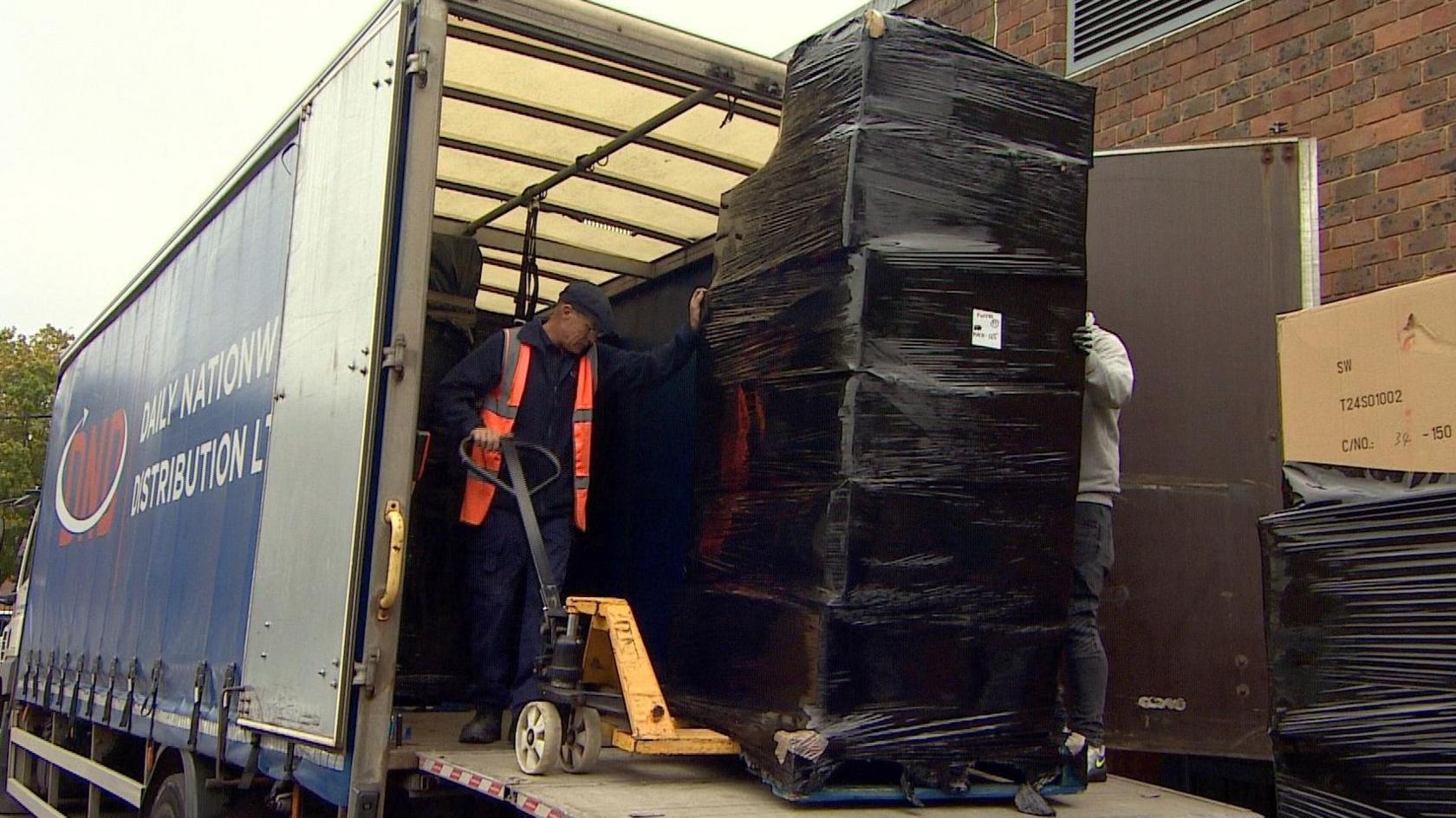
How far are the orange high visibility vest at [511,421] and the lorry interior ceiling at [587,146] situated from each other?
0.85 m

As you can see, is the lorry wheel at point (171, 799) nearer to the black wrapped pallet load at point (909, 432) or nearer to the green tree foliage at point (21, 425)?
the black wrapped pallet load at point (909, 432)

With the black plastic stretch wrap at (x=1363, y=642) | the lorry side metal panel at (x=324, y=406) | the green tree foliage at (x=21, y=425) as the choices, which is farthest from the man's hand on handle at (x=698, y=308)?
the green tree foliage at (x=21, y=425)

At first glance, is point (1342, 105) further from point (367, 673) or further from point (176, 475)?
point (176, 475)

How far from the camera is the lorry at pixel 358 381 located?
3.72 m

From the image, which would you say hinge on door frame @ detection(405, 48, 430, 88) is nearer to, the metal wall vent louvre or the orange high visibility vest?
the orange high visibility vest

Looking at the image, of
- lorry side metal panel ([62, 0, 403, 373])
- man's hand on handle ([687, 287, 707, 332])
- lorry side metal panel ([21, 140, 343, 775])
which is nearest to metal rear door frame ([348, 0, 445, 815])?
lorry side metal panel ([21, 140, 343, 775])

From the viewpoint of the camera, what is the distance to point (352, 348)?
393 cm

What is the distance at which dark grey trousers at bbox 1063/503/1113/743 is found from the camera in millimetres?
3838

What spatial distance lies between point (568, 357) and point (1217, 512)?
238 cm

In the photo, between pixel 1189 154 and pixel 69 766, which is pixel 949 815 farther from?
pixel 69 766

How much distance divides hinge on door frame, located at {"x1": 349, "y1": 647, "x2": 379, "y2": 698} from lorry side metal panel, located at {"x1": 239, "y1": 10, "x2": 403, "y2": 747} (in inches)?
1.3

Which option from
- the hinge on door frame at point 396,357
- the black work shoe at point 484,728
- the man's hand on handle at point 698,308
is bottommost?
the black work shoe at point 484,728

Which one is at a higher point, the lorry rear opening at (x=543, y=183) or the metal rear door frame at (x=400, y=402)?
the lorry rear opening at (x=543, y=183)

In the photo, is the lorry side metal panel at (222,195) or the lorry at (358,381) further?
the lorry side metal panel at (222,195)
